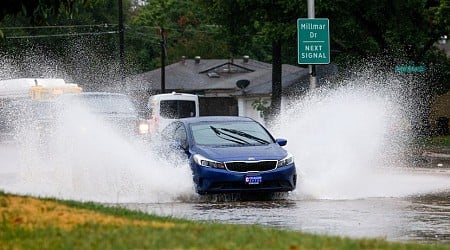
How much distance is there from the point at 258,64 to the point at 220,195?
58463 mm

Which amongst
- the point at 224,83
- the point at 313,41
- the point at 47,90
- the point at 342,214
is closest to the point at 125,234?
the point at 342,214

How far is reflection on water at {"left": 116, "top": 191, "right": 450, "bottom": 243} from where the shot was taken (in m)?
13.9

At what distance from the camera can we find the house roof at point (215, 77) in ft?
216

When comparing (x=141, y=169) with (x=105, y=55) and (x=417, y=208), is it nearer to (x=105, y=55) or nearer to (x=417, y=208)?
(x=417, y=208)

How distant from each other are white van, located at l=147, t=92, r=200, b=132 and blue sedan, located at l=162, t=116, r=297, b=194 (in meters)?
17.1

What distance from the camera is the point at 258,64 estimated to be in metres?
77.7

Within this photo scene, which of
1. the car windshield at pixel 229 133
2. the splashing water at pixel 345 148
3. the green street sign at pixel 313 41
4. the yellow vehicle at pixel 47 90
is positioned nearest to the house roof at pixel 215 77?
the yellow vehicle at pixel 47 90

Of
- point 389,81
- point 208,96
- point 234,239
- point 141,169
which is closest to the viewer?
point 234,239

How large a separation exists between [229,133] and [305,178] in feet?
5.30

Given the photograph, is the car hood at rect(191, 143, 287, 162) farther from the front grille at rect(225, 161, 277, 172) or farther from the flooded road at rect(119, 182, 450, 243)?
the flooded road at rect(119, 182, 450, 243)

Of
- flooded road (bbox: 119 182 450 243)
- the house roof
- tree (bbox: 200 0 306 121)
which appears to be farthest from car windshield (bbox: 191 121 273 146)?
the house roof

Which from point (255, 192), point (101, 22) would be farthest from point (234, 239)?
point (101, 22)

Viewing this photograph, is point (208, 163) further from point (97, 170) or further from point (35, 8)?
point (35, 8)

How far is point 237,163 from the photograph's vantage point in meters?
18.9
